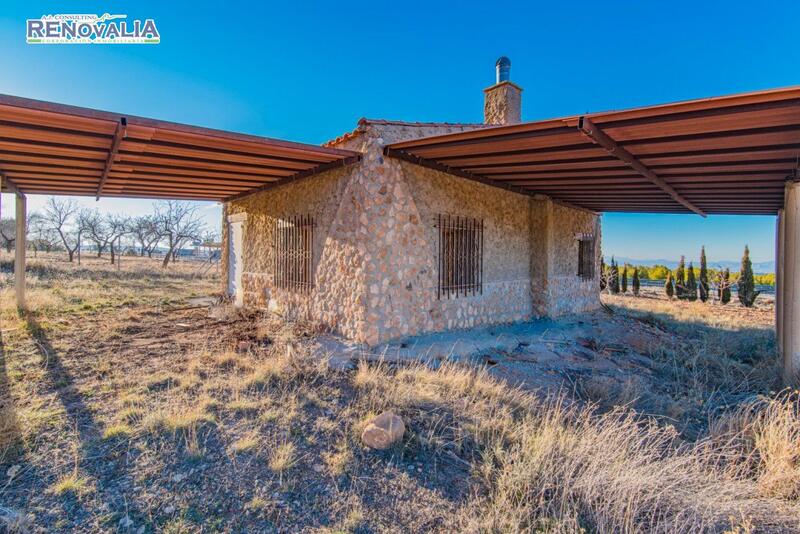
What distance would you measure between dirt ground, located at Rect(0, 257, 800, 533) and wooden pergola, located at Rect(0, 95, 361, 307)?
298 centimetres

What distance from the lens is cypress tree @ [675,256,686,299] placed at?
21006mm

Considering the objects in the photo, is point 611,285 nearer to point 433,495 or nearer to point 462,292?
point 462,292

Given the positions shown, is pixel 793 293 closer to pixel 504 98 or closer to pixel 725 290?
pixel 504 98

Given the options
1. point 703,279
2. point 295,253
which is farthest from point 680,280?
point 295,253

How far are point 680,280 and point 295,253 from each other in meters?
22.4

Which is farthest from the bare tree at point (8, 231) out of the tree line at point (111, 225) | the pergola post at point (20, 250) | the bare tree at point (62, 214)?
the pergola post at point (20, 250)

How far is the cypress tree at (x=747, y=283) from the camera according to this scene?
18.1 m

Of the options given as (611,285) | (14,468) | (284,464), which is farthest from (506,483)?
(611,285)

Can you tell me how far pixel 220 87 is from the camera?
33.0 ft

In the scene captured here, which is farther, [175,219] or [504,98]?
[175,219]

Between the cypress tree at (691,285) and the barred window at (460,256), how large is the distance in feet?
57.3

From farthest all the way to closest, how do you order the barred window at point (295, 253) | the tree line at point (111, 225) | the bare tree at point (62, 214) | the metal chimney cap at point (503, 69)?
the bare tree at point (62, 214)
the tree line at point (111, 225)
the metal chimney cap at point (503, 69)
the barred window at point (295, 253)

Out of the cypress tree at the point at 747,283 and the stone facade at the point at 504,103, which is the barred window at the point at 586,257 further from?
the cypress tree at the point at 747,283

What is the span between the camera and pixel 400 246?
658 centimetres
